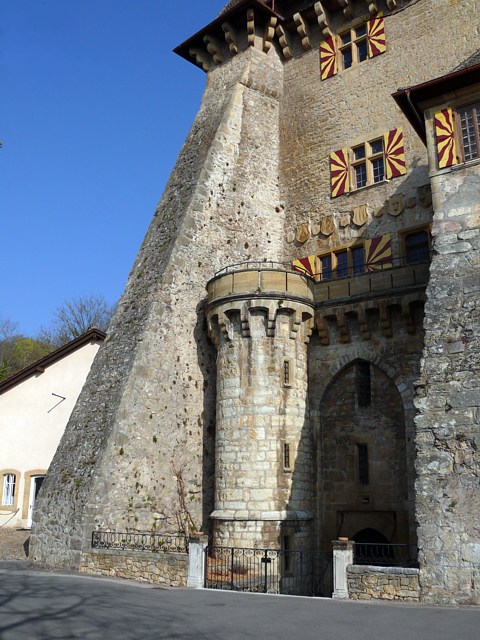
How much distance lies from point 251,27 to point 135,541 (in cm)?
1864

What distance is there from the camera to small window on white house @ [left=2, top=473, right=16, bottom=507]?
24.6 metres

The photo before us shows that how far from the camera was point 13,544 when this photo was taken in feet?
69.7

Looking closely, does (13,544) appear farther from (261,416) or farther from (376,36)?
(376,36)

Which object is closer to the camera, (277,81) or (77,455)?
(77,455)

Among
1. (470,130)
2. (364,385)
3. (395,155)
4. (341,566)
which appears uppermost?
(395,155)

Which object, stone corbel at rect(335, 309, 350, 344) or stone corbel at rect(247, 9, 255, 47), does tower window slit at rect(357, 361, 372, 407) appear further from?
stone corbel at rect(247, 9, 255, 47)

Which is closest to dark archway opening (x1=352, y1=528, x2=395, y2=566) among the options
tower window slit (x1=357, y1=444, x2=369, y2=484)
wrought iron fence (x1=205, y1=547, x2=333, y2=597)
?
wrought iron fence (x1=205, y1=547, x2=333, y2=597)

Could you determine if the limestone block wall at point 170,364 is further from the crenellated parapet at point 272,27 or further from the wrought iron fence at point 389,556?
the wrought iron fence at point 389,556

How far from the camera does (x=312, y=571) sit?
1769cm

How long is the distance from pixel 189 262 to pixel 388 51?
32.5ft

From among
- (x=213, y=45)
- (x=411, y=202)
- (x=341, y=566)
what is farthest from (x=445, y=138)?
(x=213, y=45)

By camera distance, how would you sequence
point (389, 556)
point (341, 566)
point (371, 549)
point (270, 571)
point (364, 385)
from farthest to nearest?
1. point (364, 385)
2. point (371, 549)
3. point (389, 556)
4. point (270, 571)
5. point (341, 566)

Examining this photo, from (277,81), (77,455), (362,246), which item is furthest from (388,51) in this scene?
(77,455)

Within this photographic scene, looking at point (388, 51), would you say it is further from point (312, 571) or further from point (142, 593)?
point (142, 593)
